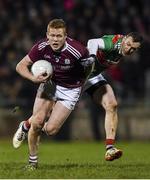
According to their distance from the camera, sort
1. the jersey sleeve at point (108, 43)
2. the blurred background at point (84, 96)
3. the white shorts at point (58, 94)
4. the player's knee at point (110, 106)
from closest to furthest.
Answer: the white shorts at point (58, 94) → the jersey sleeve at point (108, 43) → the player's knee at point (110, 106) → the blurred background at point (84, 96)

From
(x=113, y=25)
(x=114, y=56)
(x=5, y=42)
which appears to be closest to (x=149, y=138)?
(x=113, y=25)

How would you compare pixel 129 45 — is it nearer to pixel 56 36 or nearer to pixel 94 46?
pixel 94 46

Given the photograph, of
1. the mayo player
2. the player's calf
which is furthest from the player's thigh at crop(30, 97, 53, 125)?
the player's calf

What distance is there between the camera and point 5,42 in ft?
71.7

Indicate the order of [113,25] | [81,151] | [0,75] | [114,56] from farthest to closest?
[113,25]
[0,75]
[81,151]
[114,56]

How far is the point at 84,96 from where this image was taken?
2170 centimetres

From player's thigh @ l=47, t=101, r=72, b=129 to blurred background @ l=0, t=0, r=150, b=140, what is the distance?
9853 millimetres

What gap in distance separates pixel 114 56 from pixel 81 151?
602cm

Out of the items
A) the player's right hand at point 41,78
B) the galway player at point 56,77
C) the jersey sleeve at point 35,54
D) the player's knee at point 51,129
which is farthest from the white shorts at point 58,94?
the player's right hand at point 41,78

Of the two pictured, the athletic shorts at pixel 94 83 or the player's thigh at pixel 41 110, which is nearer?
the player's thigh at pixel 41 110

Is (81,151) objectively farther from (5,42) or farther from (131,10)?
(131,10)

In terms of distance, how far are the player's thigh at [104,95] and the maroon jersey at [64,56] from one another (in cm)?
114

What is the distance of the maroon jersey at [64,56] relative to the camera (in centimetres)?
1088

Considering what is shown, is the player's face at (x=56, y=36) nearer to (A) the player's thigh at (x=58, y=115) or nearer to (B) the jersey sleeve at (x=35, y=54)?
(B) the jersey sleeve at (x=35, y=54)
